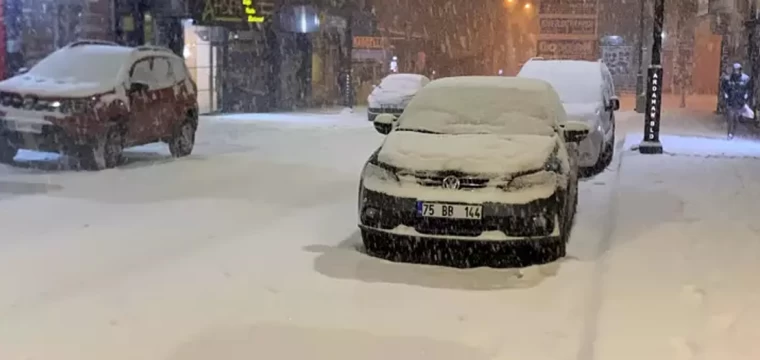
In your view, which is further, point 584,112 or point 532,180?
point 584,112

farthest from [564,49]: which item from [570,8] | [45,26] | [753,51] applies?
[45,26]

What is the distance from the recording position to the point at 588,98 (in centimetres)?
1436

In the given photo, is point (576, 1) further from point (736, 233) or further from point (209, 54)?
point (736, 233)

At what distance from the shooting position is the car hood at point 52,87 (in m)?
13.2

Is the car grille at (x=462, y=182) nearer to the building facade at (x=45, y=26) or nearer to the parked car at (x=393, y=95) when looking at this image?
the building facade at (x=45, y=26)

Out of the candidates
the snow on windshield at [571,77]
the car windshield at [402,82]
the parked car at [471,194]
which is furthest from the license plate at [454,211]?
the car windshield at [402,82]

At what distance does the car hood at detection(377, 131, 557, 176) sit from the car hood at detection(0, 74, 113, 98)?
264 inches

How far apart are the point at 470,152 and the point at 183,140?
893 cm

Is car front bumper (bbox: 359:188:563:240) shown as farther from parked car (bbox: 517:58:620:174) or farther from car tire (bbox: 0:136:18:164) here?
car tire (bbox: 0:136:18:164)

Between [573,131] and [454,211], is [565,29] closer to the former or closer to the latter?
[573,131]

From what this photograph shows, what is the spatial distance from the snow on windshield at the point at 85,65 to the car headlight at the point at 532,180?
27.9 ft

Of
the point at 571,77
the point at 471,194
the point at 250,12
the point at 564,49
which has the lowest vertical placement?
the point at 471,194

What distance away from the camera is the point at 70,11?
70.2 ft

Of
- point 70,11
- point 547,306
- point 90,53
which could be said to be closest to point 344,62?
point 70,11
